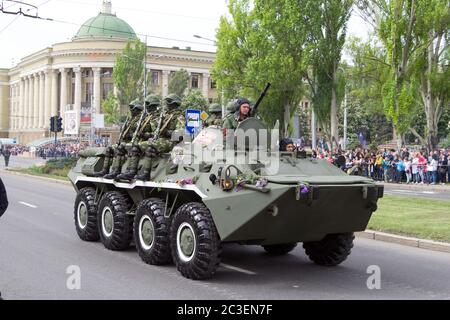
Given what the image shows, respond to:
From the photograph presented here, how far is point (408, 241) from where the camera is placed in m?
11.1

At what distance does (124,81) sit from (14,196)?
3973cm

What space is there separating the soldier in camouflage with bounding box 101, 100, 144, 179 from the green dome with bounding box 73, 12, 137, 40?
7050 cm

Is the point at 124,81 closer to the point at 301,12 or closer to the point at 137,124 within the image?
the point at 301,12

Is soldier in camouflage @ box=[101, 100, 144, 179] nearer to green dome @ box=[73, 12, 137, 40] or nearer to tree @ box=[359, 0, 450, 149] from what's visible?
tree @ box=[359, 0, 450, 149]

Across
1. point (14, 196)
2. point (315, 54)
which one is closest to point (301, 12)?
point (315, 54)

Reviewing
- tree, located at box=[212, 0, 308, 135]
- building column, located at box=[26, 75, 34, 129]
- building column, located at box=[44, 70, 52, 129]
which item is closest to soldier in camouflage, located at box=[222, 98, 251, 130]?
tree, located at box=[212, 0, 308, 135]

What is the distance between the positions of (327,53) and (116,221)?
25.3 meters

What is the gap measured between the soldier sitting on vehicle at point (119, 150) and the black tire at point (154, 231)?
1301 mm

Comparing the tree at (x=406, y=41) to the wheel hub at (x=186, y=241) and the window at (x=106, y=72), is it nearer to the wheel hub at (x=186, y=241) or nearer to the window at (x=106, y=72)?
the wheel hub at (x=186, y=241)

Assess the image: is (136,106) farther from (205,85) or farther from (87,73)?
(87,73)

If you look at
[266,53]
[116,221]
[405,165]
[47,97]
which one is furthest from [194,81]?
[116,221]

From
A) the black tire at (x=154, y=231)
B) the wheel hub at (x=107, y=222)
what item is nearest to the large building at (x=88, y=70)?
the wheel hub at (x=107, y=222)

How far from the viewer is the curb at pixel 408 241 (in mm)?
10500

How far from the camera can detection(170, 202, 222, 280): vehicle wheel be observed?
760cm
